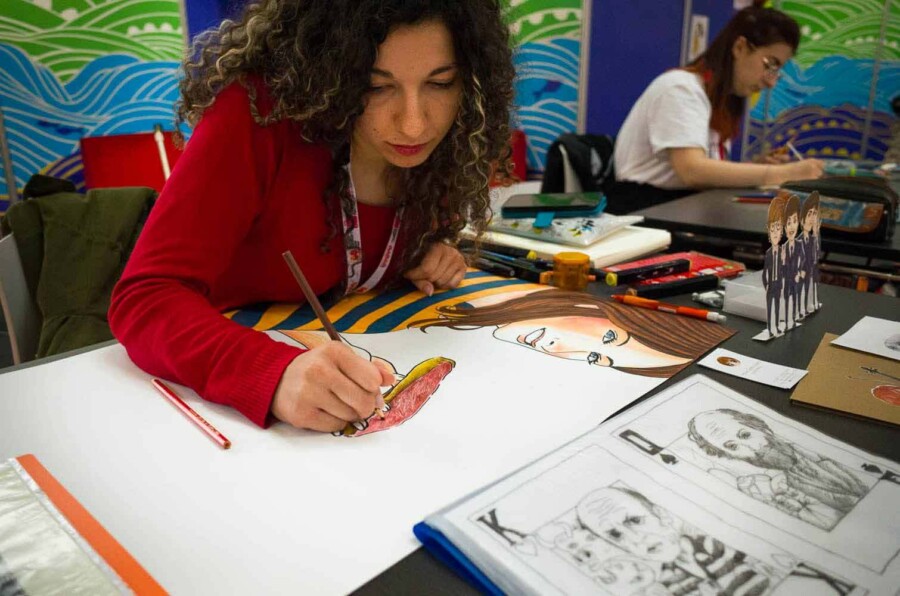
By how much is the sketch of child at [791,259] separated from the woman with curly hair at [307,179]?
436 mm

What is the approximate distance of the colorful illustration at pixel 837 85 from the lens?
4230 millimetres

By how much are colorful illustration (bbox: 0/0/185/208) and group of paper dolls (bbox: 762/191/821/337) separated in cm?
228

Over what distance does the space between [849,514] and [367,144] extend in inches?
30.1

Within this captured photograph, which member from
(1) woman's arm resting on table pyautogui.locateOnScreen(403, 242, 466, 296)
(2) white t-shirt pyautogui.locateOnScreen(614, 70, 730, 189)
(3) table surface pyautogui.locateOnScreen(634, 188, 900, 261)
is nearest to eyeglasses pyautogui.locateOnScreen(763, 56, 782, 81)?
(2) white t-shirt pyautogui.locateOnScreen(614, 70, 730, 189)

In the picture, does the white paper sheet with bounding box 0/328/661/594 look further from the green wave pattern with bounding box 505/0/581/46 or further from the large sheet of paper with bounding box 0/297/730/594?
the green wave pattern with bounding box 505/0/581/46

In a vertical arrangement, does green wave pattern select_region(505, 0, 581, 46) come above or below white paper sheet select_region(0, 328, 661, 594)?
above

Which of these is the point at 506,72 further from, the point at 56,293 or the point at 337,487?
the point at 56,293

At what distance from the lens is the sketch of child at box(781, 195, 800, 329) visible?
0.83 meters

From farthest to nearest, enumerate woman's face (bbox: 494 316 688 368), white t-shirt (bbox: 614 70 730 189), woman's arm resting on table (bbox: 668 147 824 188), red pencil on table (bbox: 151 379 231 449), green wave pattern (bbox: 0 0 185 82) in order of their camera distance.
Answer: green wave pattern (bbox: 0 0 185 82) → white t-shirt (bbox: 614 70 730 189) → woman's arm resting on table (bbox: 668 147 824 188) → woman's face (bbox: 494 316 688 368) → red pencil on table (bbox: 151 379 231 449)

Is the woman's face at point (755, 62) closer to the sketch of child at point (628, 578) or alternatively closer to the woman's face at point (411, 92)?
the woman's face at point (411, 92)

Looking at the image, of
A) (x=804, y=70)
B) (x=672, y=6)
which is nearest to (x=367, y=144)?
(x=672, y=6)

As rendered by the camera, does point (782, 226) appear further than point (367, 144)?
No

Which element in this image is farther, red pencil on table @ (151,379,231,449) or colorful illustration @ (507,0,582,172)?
colorful illustration @ (507,0,582,172)

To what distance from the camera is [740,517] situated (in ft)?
1.55
